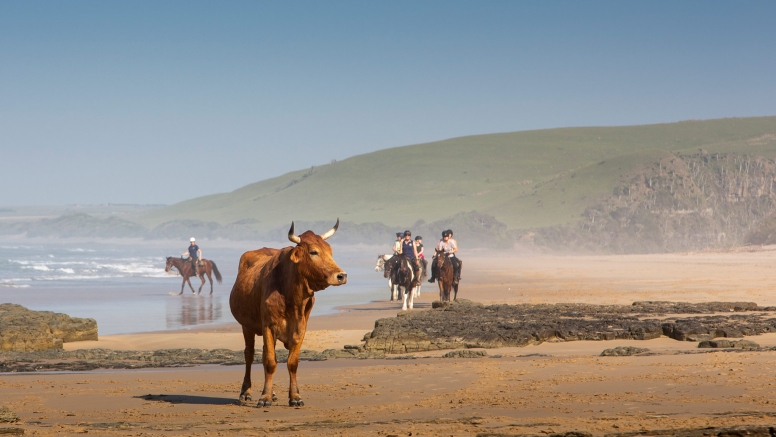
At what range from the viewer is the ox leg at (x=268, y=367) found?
8766 millimetres

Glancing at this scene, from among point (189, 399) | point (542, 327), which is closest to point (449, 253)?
point (542, 327)

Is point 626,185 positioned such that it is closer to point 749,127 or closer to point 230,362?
point 749,127

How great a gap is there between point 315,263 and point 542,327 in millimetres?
7121

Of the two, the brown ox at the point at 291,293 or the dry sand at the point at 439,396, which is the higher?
the brown ox at the point at 291,293

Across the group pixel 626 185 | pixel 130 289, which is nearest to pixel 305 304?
pixel 130 289

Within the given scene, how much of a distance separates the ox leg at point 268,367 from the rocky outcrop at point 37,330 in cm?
730

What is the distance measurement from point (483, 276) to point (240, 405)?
32.8 meters

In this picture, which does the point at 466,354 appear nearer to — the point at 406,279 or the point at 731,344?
the point at 731,344

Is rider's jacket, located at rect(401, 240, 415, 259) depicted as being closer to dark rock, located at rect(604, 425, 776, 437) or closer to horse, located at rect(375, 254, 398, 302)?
horse, located at rect(375, 254, 398, 302)

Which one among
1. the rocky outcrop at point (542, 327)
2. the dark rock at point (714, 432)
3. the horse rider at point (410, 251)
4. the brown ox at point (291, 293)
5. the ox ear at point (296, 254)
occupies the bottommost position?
the dark rock at point (714, 432)

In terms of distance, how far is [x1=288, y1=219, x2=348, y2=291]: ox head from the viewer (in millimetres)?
8688

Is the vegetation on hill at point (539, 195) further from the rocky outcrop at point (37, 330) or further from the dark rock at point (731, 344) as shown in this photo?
the rocky outcrop at point (37, 330)

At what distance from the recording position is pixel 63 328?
632 inches

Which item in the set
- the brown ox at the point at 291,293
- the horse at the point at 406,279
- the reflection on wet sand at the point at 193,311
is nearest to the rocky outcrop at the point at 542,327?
the horse at the point at 406,279
